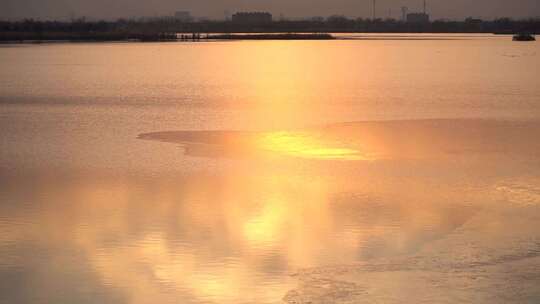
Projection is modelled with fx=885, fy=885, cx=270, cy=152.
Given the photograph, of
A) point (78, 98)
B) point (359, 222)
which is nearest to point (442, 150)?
point (359, 222)

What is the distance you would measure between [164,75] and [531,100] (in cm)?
1373

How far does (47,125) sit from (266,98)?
6718 millimetres

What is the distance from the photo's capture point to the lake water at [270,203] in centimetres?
562

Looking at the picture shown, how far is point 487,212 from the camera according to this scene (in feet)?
24.9

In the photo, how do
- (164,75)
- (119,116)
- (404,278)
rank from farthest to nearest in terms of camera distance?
(164,75)
(119,116)
(404,278)

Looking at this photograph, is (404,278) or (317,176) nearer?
(404,278)

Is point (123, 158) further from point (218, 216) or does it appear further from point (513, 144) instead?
point (513, 144)

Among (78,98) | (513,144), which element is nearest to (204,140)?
(513,144)

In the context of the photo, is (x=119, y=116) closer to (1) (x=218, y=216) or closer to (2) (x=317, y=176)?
(2) (x=317, y=176)

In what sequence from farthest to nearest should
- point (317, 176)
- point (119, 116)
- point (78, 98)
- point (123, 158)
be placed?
point (78, 98) < point (119, 116) < point (123, 158) < point (317, 176)

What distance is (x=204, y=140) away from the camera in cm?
1212

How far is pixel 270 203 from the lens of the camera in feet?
26.5

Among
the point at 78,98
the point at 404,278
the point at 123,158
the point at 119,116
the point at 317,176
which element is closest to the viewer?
the point at 404,278

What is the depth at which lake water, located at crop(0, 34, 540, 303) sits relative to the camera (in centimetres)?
562
